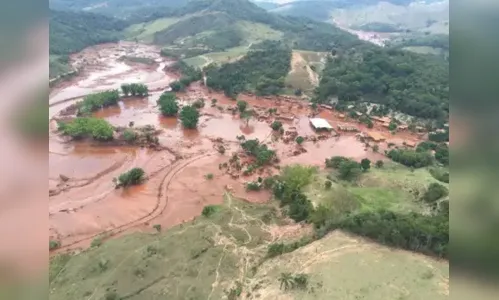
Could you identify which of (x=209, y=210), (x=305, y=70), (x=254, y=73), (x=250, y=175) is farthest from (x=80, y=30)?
(x=209, y=210)

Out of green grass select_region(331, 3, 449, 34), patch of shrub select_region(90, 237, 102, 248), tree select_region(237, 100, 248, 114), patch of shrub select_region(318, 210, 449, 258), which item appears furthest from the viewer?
green grass select_region(331, 3, 449, 34)

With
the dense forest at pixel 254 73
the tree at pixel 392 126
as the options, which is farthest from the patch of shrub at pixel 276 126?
the dense forest at pixel 254 73

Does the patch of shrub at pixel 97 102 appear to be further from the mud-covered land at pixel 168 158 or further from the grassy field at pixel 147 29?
the grassy field at pixel 147 29

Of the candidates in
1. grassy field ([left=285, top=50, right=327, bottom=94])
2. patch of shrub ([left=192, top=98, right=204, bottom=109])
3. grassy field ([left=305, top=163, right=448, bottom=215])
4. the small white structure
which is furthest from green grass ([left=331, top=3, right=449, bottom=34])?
grassy field ([left=305, top=163, right=448, bottom=215])

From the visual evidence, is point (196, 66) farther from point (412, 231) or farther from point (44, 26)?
point (44, 26)

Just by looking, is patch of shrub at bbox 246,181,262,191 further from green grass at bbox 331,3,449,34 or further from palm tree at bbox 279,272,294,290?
green grass at bbox 331,3,449,34

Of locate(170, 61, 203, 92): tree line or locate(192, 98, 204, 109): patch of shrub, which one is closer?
locate(192, 98, 204, 109): patch of shrub
